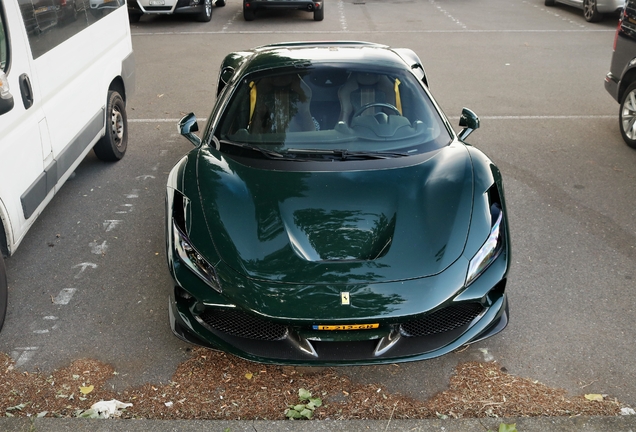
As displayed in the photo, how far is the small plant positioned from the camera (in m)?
3.13

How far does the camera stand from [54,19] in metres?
4.82

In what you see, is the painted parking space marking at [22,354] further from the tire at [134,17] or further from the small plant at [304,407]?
the tire at [134,17]

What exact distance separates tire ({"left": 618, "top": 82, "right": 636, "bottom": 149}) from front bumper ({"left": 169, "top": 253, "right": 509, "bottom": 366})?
436cm

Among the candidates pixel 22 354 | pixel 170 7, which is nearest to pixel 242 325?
pixel 22 354

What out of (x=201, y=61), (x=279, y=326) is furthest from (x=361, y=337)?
(x=201, y=61)

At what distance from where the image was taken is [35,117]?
433 cm

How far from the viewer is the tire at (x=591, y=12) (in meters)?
13.7

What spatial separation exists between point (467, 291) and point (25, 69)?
314 centimetres

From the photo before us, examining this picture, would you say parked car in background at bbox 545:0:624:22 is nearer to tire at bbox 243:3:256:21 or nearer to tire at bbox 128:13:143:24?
tire at bbox 243:3:256:21

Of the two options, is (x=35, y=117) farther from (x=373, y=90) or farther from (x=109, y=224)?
(x=373, y=90)

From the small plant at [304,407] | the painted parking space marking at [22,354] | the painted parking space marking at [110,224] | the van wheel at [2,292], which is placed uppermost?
the van wheel at [2,292]

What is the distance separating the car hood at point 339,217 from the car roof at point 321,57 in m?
0.90

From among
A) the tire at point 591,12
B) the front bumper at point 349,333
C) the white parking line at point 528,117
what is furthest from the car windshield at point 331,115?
the tire at point 591,12

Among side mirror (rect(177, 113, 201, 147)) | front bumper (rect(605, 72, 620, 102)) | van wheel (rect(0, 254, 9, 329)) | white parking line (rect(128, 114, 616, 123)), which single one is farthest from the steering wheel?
front bumper (rect(605, 72, 620, 102))
